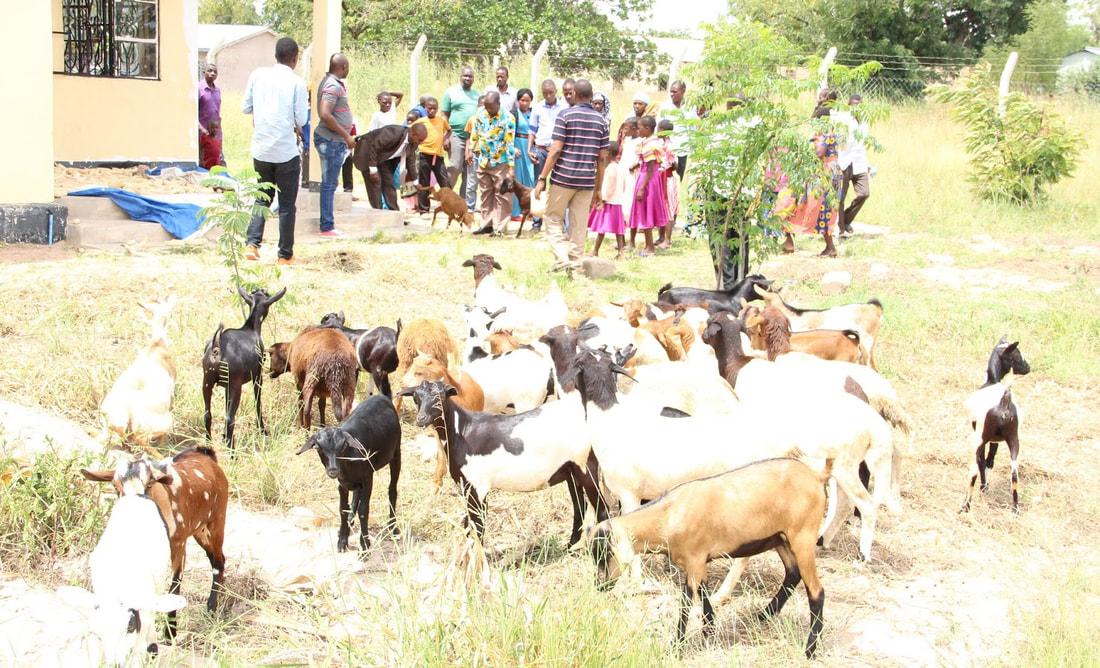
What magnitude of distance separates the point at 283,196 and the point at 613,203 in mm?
4686

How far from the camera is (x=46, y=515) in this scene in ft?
16.1

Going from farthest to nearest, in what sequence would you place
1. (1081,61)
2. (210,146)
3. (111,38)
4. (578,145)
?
(1081,61)
(210,146)
(111,38)
(578,145)

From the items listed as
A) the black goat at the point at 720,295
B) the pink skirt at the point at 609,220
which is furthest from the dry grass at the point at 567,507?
the black goat at the point at 720,295

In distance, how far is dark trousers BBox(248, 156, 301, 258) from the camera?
9828 millimetres

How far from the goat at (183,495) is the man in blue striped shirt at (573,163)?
6.84 metres

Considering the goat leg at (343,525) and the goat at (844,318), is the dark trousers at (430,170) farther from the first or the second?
the goat leg at (343,525)

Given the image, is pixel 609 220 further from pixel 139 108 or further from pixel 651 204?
pixel 139 108

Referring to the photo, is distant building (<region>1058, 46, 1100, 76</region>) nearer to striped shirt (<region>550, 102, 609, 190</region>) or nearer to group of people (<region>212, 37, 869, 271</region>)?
group of people (<region>212, 37, 869, 271</region>)

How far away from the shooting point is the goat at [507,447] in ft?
16.6

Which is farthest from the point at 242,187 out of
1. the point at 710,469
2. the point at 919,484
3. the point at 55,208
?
the point at 919,484

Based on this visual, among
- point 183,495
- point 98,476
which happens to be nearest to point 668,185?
point 183,495

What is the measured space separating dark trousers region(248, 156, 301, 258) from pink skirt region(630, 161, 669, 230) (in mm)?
4777

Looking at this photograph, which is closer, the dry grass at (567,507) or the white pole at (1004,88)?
the dry grass at (567,507)

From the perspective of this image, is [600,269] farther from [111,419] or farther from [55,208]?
[111,419]
